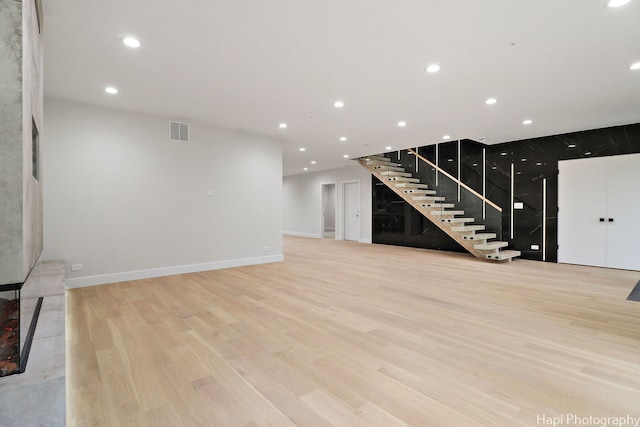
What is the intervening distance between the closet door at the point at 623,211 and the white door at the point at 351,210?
23.3 feet

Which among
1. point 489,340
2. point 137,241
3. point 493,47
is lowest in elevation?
point 489,340

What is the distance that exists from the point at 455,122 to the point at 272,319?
16.9 ft

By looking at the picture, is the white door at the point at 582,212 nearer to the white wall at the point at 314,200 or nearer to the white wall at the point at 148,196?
the white wall at the point at 314,200

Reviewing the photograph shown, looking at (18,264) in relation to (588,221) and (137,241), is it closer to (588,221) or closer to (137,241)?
(137,241)

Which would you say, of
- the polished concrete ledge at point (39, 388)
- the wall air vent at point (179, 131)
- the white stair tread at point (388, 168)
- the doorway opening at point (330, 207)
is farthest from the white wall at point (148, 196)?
the doorway opening at point (330, 207)

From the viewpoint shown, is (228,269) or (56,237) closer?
(56,237)

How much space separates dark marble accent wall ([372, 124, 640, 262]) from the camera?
664 cm

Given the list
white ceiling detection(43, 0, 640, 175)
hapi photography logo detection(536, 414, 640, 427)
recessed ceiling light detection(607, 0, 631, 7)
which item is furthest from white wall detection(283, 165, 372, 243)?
hapi photography logo detection(536, 414, 640, 427)

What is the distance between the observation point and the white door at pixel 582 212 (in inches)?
254

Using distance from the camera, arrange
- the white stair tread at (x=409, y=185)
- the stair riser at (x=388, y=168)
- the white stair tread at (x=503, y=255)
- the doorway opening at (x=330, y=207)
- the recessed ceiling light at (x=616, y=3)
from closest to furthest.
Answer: the recessed ceiling light at (x=616, y=3), the white stair tread at (x=503, y=255), the white stair tread at (x=409, y=185), the stair riser at (x=388, y=168), the doorway opening at (x=330, y=207)

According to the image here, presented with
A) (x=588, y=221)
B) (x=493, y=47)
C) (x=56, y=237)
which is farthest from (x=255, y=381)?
(x=588, y=221)

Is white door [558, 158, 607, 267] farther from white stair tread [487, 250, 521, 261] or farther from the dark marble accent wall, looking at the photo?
white stair tread [487, 250, 521, 261]

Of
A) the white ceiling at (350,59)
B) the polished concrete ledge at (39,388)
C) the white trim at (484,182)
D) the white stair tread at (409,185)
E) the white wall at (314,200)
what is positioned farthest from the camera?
the white wall at (314,200)

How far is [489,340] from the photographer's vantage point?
285cm
